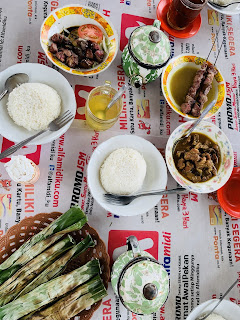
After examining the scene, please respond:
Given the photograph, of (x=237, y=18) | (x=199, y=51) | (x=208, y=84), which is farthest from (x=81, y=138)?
(x=237, y=18)

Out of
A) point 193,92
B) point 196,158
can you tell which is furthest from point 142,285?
point 193,92

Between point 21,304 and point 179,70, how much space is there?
1.15 metres

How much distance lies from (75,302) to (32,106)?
743mm

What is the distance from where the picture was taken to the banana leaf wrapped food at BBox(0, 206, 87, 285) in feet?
4.15

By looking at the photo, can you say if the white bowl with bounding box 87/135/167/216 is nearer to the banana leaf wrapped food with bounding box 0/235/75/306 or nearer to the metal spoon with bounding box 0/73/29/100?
the banana leaf wrapped food with bounding box 0/235/75/306

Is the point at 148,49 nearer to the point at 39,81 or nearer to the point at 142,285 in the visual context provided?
the point at 39,81

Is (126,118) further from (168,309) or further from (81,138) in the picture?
(168,309)

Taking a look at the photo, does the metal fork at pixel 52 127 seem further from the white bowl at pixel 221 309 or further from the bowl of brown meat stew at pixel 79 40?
the white bowl at pixel 221 309

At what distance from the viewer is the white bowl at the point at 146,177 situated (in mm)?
1338

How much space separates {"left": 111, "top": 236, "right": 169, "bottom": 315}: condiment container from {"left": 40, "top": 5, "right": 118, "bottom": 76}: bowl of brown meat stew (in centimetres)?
78

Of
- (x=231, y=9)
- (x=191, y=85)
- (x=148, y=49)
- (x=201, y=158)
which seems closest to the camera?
(x=148, y=49)

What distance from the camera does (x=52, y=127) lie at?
136 centimetres

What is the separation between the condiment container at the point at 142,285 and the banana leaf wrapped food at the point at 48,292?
0.15m

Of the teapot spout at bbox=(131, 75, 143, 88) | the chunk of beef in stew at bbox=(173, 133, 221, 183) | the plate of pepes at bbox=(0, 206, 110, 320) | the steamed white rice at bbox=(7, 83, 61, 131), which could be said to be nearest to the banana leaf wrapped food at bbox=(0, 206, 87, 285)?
the plate of pepes at bbox=(0, 206, 110, 320)
